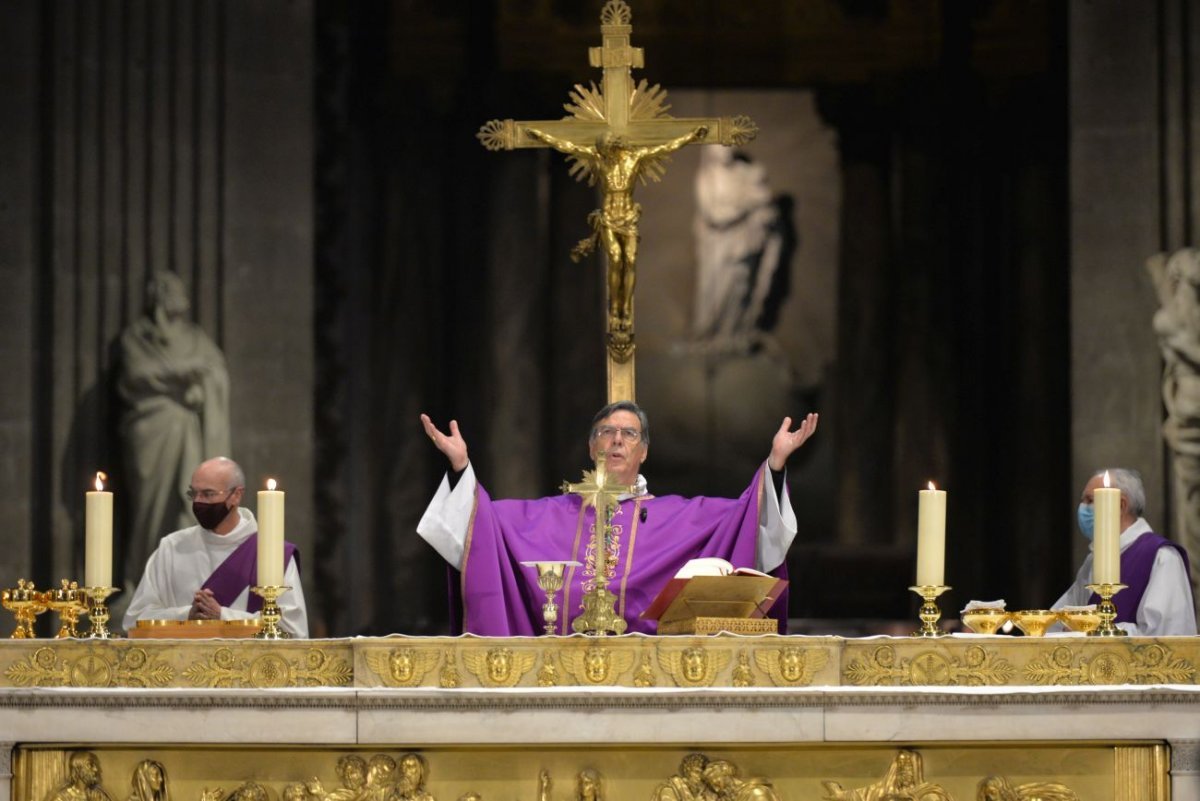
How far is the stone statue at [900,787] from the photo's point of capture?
17.7 feet

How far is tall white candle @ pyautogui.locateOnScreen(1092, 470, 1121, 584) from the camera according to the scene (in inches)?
215

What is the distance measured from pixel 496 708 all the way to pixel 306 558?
582cm

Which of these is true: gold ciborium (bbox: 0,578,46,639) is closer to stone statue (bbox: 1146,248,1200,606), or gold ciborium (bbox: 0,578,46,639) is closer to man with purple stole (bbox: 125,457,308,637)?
man with purple stole (bbox: 125,457,308,637)

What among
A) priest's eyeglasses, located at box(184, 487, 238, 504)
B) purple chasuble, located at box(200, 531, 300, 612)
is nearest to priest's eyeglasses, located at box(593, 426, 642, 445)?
purple chasuble, located at box(200, 531, 300, 612)

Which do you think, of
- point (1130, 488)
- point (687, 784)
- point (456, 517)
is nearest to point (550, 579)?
point (687, 784)

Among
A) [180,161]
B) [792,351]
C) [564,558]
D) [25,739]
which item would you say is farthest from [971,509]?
[25,739]

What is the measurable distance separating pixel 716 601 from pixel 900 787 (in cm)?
67

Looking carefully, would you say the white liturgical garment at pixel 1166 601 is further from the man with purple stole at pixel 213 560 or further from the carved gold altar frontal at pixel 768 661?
the man with purple stole at pixel 213 560

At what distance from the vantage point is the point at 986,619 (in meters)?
5.80

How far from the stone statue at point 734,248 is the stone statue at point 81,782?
682 centimetres

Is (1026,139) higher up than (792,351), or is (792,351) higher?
(1026,139)

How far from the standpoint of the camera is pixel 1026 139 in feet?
38.1

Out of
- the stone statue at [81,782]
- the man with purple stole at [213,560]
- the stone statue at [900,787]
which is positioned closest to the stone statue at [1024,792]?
the stone statue at [900,787]

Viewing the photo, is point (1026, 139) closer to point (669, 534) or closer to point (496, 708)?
point (669, 534)
